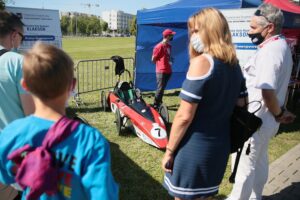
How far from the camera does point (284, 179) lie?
424 cm

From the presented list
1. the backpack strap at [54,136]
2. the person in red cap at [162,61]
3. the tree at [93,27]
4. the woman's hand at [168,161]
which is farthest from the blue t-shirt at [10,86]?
the tree at [93,27]

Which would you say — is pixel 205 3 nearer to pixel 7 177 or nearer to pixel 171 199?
pixel 171 199

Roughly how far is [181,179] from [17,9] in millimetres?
6044

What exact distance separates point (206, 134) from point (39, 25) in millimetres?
6089

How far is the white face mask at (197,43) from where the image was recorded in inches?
83.3

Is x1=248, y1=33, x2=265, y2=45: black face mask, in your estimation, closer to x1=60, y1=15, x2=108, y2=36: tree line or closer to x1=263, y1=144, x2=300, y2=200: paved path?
x1=263, y1=144, x2=300, y2=200: paved path

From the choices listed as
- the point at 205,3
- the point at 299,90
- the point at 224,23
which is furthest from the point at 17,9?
the point at 299,90

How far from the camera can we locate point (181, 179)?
2266mm

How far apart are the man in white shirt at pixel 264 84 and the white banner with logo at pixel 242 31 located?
199cm

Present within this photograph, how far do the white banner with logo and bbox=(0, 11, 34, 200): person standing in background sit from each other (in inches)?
146

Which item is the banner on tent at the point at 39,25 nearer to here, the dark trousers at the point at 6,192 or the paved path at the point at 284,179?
the dark trousers at the point at 6,192

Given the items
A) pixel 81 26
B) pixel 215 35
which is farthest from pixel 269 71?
pixel 81 26

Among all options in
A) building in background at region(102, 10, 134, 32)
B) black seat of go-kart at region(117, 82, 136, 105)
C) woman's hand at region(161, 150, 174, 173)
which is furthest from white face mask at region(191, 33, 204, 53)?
building in background at region(102, 10, 134, 32)

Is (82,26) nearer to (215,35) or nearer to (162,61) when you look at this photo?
(162,61)
